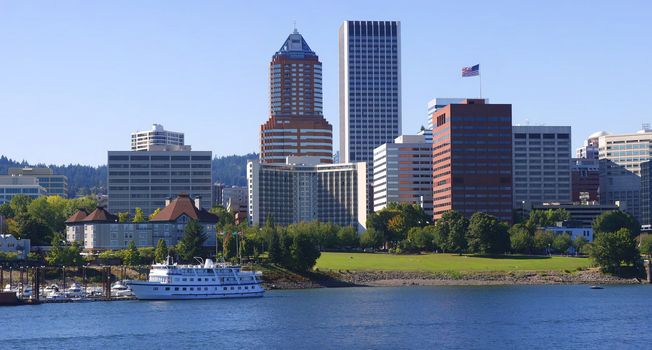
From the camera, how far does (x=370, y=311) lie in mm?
181750

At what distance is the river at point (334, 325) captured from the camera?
143750 millimetres

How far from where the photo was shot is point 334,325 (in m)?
162

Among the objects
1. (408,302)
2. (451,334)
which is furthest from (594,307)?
(451,334)

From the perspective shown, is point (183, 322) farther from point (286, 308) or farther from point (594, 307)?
point (594, 307)

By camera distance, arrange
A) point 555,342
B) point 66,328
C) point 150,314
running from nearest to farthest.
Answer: point 555,342 < point 66,328 < point 150,314

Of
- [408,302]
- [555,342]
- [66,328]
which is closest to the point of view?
[555,342]

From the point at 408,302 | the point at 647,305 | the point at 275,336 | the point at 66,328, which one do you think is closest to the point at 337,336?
the point at 275,336

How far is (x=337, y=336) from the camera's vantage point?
149750 millimetres

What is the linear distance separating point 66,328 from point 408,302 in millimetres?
60497

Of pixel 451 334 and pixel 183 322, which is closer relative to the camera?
pixel 451 334

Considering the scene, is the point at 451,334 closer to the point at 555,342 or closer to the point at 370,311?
the point at 555,342

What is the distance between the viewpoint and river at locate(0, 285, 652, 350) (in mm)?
143750

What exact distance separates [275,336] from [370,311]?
110 ft

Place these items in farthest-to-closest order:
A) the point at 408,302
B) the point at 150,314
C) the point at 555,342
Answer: the point at 408,302
the point at 150,314
the point at 555,342
